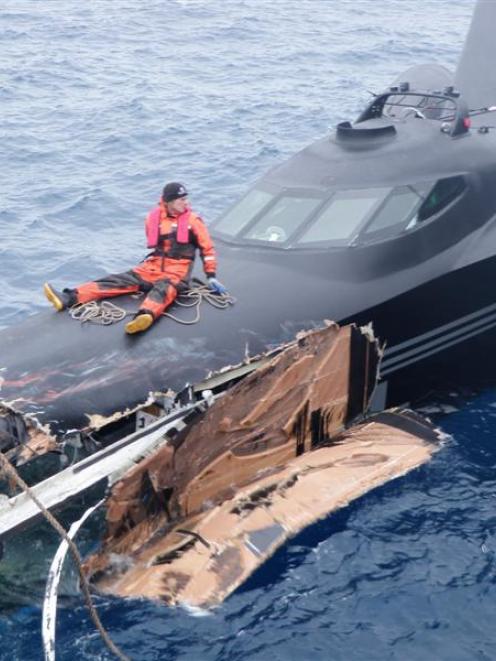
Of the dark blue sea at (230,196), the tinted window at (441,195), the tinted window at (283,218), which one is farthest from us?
the tinted window at (283,218)

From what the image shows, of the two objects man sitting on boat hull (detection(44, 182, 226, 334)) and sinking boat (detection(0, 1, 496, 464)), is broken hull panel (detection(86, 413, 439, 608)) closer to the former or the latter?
sinking boat (detection(0, 1, 496, 464))

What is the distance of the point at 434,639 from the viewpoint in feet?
39.6

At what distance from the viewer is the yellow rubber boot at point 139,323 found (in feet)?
45.8

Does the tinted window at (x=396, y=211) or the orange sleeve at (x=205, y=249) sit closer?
the orange sleeve at (x=205, y=249)

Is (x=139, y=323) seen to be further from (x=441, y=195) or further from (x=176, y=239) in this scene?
(x=441, y=195)

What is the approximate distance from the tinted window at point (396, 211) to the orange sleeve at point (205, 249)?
2.39m

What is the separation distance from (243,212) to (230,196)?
1078cm

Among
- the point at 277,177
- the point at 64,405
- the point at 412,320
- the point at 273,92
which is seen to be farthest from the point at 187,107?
the point at 64,405

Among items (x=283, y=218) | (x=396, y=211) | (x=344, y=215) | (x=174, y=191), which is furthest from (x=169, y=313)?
(x=396, y=211)

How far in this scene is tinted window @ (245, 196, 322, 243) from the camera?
15961 mm

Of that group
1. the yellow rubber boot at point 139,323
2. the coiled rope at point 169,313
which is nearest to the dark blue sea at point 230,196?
the yellow rubber boot at point 139,323

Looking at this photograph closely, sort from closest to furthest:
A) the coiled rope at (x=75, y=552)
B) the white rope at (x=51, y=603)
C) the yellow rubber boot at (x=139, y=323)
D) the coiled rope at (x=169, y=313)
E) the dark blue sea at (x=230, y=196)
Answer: the white rope at (x=51, y=603) < the coiled rope at (x=75, y=552) < the dark blue sea at (x=230, y=196) < the yellow rubber boot at (x=139, y=323) < the coiled rope at (x=169, y=313)

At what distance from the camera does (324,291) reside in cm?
1502

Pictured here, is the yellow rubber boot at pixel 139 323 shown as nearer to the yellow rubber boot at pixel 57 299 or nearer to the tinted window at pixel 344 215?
the yellow rubber boot at pixel 57 299
